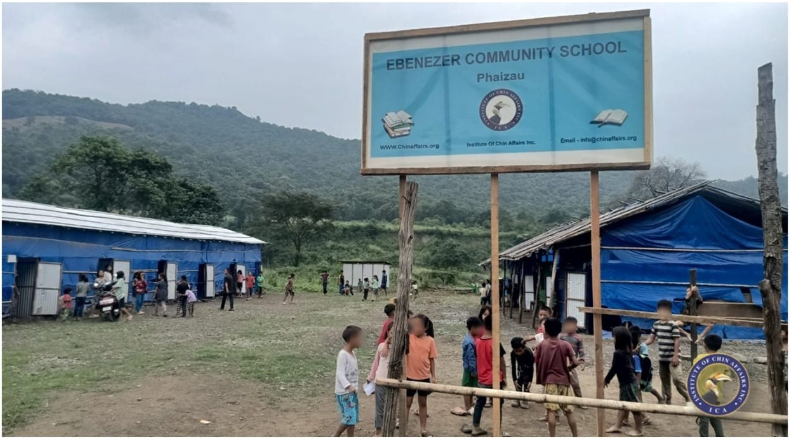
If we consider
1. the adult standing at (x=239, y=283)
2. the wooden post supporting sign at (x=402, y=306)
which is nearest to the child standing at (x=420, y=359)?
the wooden post supporting sign at (x=402, y=306)

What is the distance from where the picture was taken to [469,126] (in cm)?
540

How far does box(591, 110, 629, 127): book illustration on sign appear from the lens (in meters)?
5.05

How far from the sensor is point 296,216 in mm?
46594

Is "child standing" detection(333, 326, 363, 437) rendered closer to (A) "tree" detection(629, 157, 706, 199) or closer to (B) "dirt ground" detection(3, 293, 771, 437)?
(B) "dirt ground" detection(3, 293, 771, 437)

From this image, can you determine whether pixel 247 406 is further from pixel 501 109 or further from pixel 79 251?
pixel 79 251

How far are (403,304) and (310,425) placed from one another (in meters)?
2.69

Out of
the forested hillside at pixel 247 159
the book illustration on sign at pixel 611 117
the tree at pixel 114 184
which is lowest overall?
the book illustration on sign at pixel 611 117

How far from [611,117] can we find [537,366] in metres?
2.77

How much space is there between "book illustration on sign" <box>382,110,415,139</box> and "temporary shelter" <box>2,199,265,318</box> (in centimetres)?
1543

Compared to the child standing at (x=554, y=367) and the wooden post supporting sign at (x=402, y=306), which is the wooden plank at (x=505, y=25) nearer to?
the wooden post supporting sign at (x=402, y=306)

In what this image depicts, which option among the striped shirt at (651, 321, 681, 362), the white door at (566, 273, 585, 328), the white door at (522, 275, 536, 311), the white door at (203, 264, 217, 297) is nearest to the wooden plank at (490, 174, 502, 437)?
the striped shirt at (651, 321, 681, 362)

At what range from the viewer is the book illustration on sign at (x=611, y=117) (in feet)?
16.6

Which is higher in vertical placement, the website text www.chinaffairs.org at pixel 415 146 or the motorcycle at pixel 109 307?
the website text www.chinaffairs.org at pixel 415 146


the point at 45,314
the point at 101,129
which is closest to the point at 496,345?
the point at 45,314
